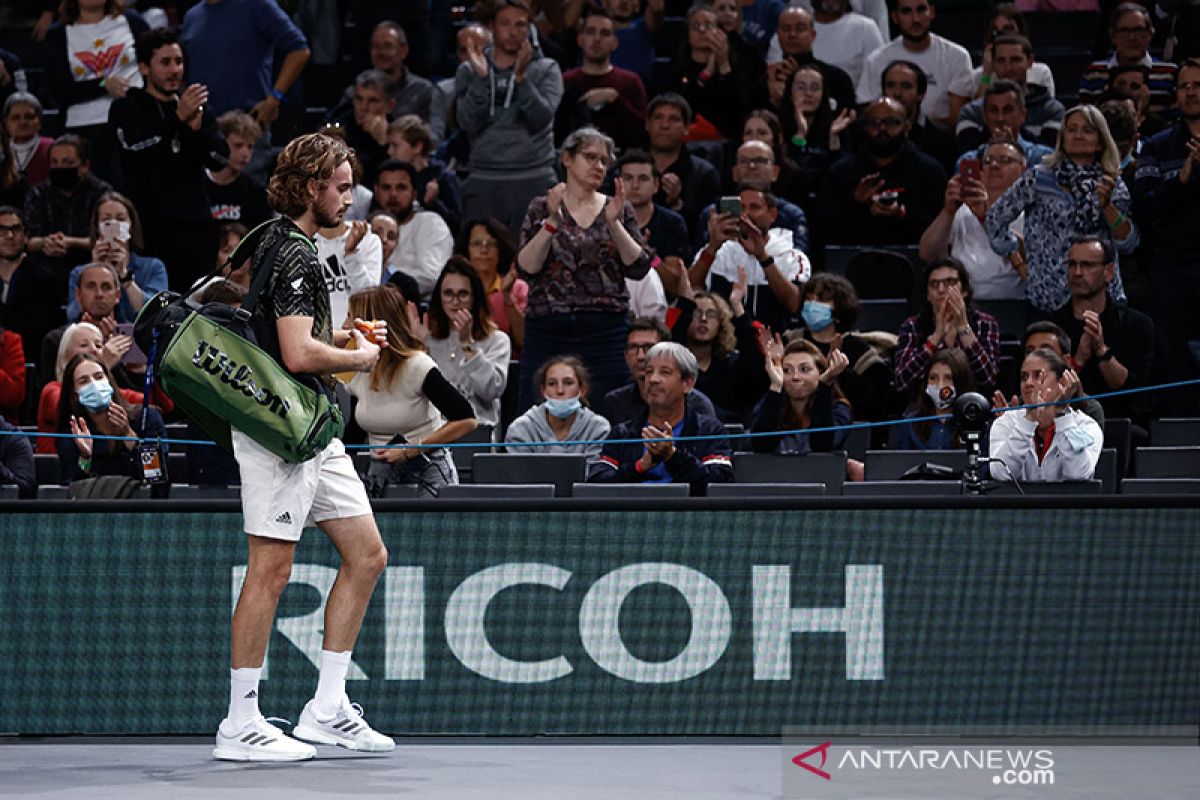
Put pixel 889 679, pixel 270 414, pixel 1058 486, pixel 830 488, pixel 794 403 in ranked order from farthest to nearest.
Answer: pixel 794 403
pixel 830 488
pixel 1058 486
pixel 889 679
pixel 270 414

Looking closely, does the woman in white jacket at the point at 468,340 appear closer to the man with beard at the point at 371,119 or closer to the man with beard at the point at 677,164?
the man with beard at the point at 677,164

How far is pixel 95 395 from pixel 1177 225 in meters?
6.08

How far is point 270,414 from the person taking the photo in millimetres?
5871

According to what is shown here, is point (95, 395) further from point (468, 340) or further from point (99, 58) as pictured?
point (99, 58)

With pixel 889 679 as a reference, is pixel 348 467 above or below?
above

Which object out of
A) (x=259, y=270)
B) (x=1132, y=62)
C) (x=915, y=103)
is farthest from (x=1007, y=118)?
(x=259, y=270)

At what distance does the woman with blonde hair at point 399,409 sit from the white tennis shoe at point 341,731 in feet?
7.46

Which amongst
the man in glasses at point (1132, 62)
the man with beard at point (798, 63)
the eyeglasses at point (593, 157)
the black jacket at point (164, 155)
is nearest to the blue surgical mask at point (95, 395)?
the eyeglasses at point (593, 157)

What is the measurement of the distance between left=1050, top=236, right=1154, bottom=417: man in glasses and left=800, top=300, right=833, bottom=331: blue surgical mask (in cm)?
127

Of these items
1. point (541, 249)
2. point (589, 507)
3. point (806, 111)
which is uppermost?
point (806, 111)

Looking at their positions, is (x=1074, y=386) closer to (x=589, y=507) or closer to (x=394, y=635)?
(x=589, y=507)

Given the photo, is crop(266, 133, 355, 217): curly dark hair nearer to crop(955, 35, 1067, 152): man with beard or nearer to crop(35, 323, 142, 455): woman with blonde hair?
crop(35, 323, 142, 455): woman with blonde hair

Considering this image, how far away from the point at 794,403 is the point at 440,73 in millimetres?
5826

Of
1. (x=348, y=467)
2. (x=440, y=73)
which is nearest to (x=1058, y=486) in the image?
(x=348, y=467)
